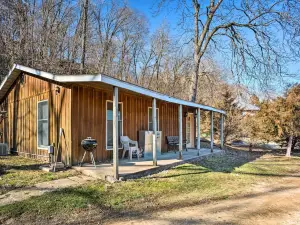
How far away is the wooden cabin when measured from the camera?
711 cm

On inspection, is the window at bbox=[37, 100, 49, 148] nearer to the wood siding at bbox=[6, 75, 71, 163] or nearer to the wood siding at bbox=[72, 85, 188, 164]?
the wood siding at bbox=[6, 75, 71, 163]

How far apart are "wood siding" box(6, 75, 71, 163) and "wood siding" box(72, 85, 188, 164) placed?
226mm

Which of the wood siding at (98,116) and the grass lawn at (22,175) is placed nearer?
the grass lawn at (22,175)

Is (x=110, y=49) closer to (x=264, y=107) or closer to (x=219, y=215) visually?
(x=264, y=107)

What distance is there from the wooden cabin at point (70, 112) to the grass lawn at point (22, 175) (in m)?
0.78

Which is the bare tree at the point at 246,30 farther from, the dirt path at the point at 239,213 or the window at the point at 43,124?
the window at the point at 43,124

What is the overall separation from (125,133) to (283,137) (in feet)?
29.8

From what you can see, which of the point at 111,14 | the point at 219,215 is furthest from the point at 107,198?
the point at 111,14

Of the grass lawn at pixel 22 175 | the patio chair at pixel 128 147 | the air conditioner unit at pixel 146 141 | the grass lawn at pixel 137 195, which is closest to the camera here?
the grass lawn at pixel 137 195

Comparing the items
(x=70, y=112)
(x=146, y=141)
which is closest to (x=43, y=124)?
(x=70, y=112)

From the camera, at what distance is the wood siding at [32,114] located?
725cm

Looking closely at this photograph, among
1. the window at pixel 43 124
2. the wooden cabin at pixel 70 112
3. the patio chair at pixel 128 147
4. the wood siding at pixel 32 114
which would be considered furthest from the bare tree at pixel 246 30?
the window at pixel 43 124

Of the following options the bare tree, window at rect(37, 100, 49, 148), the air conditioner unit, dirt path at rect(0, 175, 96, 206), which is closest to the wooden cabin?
window at rect(37, 100, 49, 148)

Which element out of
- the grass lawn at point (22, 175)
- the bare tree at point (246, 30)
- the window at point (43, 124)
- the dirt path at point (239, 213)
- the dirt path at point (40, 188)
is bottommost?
the dirt path at point (239, 213)
